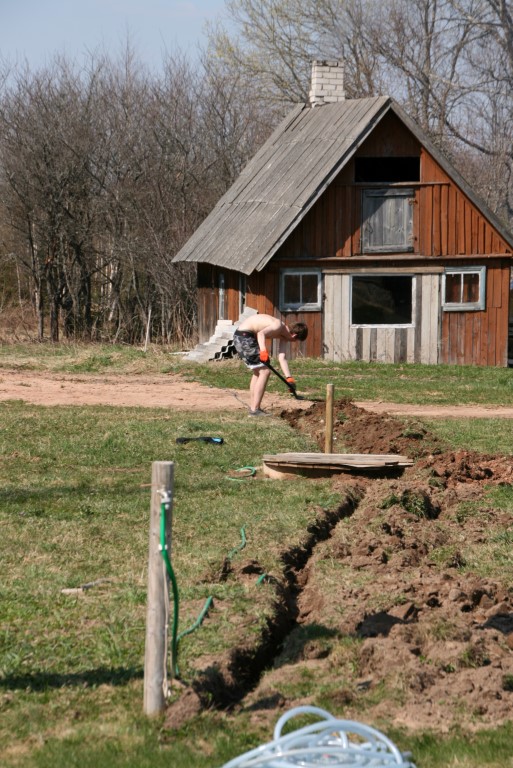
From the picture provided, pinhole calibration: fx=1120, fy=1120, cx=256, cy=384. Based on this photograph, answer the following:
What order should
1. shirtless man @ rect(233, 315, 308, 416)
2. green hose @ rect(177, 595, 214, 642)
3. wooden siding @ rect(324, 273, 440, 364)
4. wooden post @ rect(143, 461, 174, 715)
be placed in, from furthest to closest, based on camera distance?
1. wooden siding @ rect(324, 273, 440, 364)
2. shirtless man @ rect(233, 315, 308, 416)
3. green hose @ rect(177, 595, 214, 642)
4. wooden post @ rect(143, 461, 174, 715)

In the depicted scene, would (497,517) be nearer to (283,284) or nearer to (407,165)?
(283,284)

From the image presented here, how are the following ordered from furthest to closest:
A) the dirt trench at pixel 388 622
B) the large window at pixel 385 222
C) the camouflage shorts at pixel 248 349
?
the large window at pixel 385 222 → the camouflage shorts at pixel 248 349 → the dirt trench at pixel 388 622

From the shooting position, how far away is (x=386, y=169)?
27625 millimetres

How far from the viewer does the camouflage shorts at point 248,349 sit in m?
15.1

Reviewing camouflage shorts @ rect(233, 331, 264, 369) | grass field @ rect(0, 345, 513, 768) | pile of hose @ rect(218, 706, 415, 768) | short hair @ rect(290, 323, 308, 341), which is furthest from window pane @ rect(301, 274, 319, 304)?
pile of hose @ rect(218, 706, 415, 768)

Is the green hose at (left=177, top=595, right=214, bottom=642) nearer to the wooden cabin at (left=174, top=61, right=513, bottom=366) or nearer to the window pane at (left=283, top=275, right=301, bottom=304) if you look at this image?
the wooden cabin at (left=174, top=61, right=513, bottom=366)

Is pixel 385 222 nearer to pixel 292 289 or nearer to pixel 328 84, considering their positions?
pixel 292 289

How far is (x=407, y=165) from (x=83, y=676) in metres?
23.2

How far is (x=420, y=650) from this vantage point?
6137 mm

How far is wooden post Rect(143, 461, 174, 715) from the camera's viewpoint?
5250 millimetres

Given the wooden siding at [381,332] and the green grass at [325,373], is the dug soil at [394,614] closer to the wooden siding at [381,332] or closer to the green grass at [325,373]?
the green grass at [325,373]

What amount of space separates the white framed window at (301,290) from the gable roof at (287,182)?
114 centimetres

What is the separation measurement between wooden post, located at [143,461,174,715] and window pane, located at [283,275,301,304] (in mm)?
20047

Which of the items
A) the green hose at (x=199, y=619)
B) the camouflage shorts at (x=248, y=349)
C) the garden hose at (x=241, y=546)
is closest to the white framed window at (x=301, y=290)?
the camouflage shorts at (x=248, y=349)
